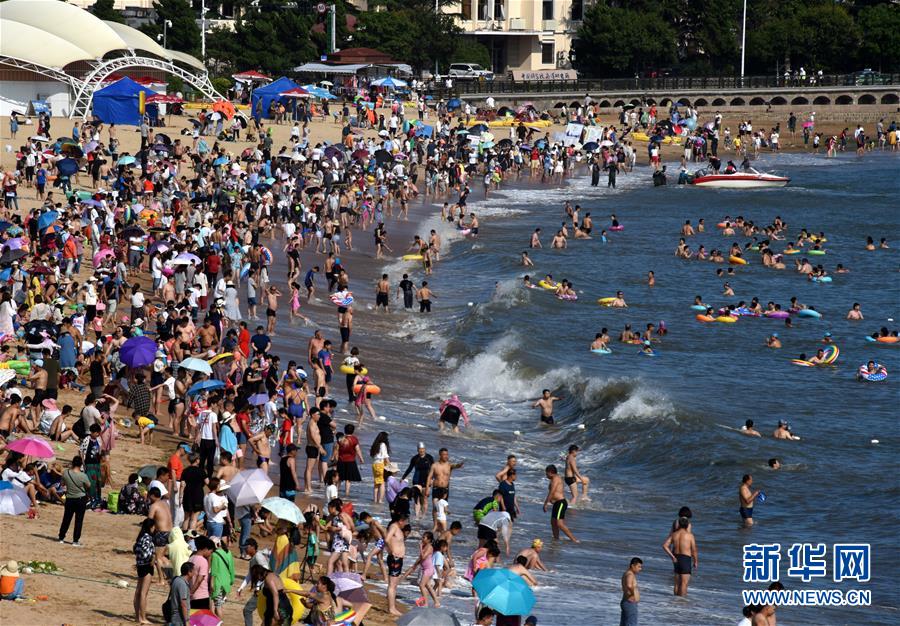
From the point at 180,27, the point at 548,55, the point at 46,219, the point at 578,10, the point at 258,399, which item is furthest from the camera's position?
the point at 548,55

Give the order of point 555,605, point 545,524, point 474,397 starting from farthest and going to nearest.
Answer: point 474,397, point 545,524, point 555,605

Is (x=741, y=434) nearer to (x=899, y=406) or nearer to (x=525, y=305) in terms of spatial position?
(x=899, y=406)

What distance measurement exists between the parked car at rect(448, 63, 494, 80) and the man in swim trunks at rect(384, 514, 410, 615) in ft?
221

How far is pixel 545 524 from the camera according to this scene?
63.2 feet

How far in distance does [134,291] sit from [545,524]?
1036 cm

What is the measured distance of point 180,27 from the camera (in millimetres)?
80688

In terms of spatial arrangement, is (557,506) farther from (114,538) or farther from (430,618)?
(430,618)

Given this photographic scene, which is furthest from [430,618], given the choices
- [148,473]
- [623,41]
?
[623,41]

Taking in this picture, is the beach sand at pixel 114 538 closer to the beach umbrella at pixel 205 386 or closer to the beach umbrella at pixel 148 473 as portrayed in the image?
the beach umbrella at pixel 148 473

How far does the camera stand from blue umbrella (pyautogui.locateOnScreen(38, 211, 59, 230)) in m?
30.2

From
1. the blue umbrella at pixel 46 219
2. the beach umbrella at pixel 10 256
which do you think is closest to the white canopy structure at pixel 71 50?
the blue umbrella at pixel 46 219

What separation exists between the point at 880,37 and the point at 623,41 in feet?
50.6

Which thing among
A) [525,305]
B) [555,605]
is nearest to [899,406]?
[525,305]

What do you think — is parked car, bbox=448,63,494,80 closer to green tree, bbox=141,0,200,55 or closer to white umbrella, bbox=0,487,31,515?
green tree, bbox=141,0,200,55
